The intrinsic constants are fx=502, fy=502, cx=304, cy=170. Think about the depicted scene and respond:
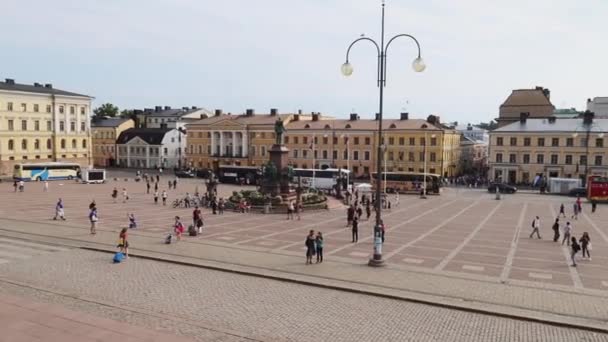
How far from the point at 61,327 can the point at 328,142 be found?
244 feet

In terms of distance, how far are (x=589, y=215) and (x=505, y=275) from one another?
2763 cm

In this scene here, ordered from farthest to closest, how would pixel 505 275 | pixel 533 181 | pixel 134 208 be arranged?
1. pixel 533 181
2. pixel 134 208
3. pixel 505 275

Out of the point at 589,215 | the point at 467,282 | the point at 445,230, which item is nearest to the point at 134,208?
the point at 445,230

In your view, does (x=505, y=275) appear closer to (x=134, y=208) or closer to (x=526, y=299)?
(x=526, y=299)

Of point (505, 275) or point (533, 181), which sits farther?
Answer: point (533, 181)

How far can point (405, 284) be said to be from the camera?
18.1 metres

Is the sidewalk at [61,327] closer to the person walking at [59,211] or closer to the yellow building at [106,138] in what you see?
the person walking at [59,211]

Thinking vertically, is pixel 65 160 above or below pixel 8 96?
below


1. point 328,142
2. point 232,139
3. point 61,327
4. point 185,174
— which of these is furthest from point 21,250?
point 232,139

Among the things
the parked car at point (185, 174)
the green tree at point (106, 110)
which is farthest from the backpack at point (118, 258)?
the green tree at point (106, 110)

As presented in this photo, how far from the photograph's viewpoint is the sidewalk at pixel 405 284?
A: 15.2 metres

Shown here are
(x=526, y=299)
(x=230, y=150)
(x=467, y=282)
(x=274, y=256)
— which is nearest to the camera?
(x=526, y=299)

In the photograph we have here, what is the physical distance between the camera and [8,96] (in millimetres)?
77500

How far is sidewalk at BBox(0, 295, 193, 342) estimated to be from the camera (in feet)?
41.8
